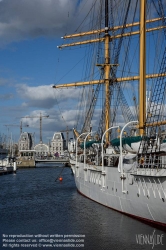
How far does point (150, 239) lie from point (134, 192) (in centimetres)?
362

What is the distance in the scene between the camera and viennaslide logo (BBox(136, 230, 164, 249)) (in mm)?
19547

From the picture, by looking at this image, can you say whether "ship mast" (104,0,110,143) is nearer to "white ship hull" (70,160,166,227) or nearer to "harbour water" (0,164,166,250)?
"white ship hull" (70,160,166,227)

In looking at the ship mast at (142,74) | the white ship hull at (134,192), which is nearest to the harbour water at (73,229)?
the white ship hull at (134,192)

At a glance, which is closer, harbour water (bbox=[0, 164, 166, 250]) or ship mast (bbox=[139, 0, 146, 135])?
harbour water (bbox=[0, 164, 166, 250])

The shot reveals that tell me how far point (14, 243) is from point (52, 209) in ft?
36.6

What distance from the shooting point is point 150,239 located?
20.2 m

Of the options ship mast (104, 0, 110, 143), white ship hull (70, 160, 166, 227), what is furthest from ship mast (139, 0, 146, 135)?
ship mast (104, 0, 110, 143)

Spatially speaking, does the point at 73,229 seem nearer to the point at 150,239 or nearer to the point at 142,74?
the point at 150,239

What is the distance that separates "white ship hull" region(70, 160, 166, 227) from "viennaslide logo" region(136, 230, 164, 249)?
2.49 ft

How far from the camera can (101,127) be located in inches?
1527

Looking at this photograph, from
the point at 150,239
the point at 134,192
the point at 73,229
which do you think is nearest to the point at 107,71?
the point at 134,192

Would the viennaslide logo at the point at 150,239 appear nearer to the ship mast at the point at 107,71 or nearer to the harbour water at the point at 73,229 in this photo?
the harbour water at the point at 73,229

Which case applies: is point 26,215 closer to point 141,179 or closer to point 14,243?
point 14,243

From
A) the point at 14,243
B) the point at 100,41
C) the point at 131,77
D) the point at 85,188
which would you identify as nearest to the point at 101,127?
the point at 85,188
